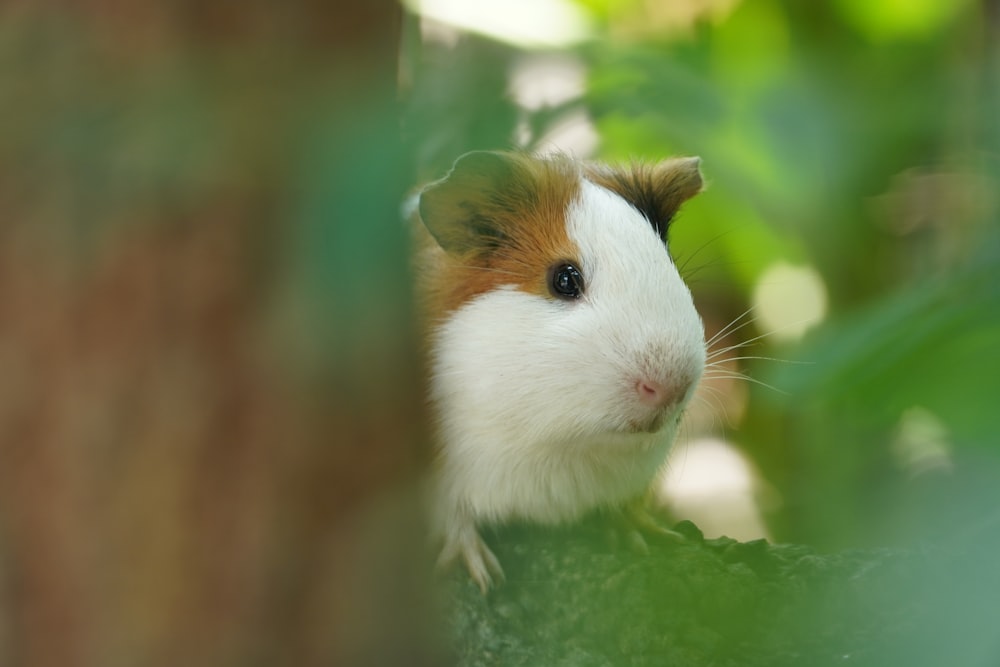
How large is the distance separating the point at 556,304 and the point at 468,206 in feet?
0.80

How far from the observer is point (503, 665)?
5.54ft

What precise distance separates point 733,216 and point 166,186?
8.49 ft

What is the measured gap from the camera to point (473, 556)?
1810 millimetres

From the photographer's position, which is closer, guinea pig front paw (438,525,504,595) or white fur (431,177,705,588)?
white fur (431,177,705,588)

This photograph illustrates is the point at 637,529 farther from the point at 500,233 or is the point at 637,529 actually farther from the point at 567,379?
the point at 500,233

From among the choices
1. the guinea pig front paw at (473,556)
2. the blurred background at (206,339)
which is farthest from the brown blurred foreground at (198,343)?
the guinea pig front paw at (473,556)

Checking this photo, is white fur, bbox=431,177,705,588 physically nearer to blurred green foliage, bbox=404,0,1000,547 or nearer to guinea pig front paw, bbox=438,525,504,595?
guinea pig front paw, bbox=438,525,504,595

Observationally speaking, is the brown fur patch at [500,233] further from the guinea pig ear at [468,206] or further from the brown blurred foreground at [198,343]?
the brown blurred foreground at [198,343]

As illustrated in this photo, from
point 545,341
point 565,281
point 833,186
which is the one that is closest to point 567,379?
point 545,341

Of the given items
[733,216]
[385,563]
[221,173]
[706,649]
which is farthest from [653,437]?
[733,216]

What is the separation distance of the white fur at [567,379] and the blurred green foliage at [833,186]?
0.67ft

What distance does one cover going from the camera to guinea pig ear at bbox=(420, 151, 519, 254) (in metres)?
1.76

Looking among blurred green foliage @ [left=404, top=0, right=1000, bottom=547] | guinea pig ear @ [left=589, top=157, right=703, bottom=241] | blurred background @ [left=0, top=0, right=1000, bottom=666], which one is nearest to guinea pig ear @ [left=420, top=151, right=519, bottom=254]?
blurred green foliage @ [left=404, top=0, right=1000, bottom=547]

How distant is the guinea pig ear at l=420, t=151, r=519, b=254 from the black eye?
0.15m
